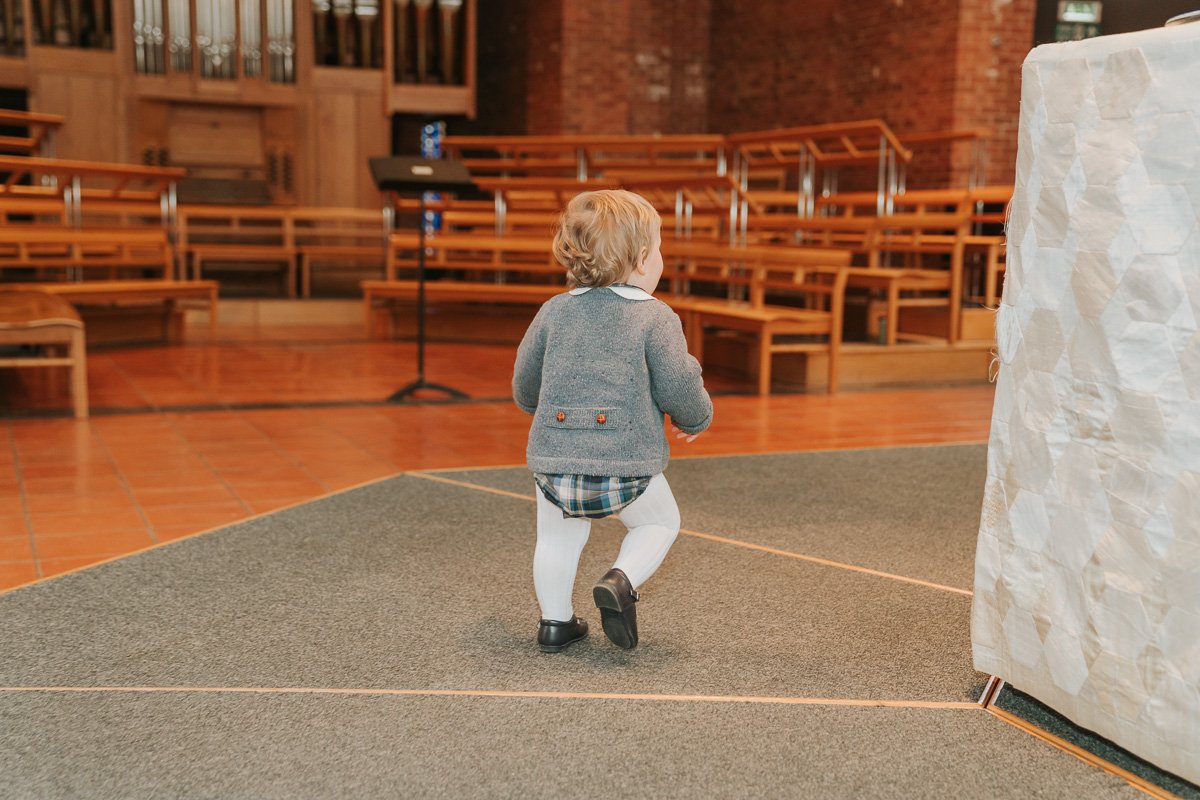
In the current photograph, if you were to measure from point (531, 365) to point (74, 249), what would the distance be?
5951 mm

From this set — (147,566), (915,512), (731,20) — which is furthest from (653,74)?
(147,566)

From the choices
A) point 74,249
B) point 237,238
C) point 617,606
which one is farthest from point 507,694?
point 237,238

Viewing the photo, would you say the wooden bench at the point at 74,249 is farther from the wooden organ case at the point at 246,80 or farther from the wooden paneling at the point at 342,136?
the wooden paneling at the point at 342,136

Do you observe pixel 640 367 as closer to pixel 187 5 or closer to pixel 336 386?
pixel 336 386

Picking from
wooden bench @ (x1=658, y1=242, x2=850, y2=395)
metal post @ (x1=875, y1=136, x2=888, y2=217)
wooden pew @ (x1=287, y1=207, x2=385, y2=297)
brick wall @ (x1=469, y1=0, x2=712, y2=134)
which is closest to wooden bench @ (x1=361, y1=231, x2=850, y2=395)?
wooden bench @ (x1=658, y1=242, x2=850, y2=395)

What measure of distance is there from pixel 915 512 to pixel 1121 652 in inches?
66.9

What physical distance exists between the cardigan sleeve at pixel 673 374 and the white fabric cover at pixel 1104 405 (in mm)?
508

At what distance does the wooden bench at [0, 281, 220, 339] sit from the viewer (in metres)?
6.79

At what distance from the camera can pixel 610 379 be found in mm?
2102

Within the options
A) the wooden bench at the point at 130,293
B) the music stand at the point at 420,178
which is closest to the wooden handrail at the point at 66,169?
the wooden bench at the point at 130,293

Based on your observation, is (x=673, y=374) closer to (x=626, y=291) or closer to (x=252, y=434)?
(x=626, y=291)

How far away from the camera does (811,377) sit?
6066 mm

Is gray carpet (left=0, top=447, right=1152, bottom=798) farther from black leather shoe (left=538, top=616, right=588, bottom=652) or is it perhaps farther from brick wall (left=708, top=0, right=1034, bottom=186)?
brick wall (left=708, top=0, right=1034, bottom=186)

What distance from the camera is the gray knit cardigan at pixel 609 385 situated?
2105mm
